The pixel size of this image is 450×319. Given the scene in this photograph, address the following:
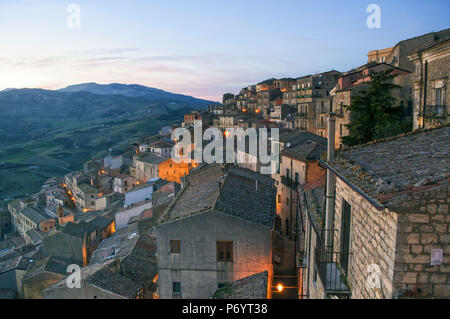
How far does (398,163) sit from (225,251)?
1008 cm

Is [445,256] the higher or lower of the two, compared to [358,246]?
higher

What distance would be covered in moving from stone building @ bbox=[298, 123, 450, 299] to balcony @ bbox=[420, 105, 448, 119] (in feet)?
29.1

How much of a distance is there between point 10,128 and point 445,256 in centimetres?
21006

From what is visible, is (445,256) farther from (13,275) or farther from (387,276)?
(13,275)

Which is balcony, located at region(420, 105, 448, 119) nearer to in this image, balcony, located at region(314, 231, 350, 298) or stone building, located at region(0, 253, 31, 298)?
balcony, located at region(314, 231, 350, 298)

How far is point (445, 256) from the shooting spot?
4703 mm

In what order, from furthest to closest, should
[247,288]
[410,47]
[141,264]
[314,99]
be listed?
[314,99] → [410,47] → [141,264] → [247,288]

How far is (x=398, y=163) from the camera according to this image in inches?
271

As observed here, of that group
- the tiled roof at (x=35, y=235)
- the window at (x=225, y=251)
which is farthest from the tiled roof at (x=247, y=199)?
the tiled roof at (x=35, y=235)

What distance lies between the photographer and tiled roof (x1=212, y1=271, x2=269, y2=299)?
12727 millimetres

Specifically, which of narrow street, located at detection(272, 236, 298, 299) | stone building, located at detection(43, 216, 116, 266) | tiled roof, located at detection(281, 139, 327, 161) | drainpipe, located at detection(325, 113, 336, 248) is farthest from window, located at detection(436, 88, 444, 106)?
stone building, located at detection(43, 216, 116, 266)

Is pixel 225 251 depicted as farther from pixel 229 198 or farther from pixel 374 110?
pixel 374 110

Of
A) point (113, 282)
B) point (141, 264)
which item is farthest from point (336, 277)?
point (141, 264)
